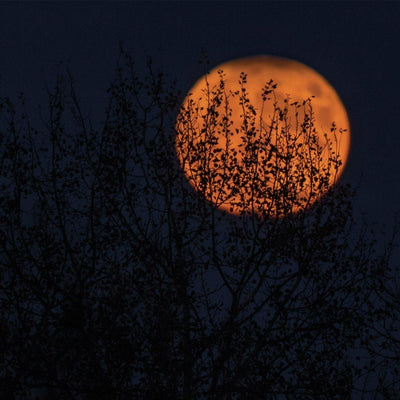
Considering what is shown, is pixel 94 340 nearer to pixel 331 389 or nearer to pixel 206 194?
pixel 206 194

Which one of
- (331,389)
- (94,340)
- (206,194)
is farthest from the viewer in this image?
(206,194)

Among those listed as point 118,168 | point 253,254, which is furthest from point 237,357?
point 118,168

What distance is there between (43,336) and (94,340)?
3.32 feet

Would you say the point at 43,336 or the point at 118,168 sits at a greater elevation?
the point at 118,168

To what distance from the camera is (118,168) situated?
14.7m

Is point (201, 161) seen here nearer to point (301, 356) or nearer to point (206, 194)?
point (206, 194)

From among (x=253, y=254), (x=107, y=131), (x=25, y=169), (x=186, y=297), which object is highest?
(x=107, y=131)

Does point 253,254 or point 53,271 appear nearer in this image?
point 53,271

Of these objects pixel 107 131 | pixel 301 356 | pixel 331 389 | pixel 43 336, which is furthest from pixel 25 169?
pixel 331 389

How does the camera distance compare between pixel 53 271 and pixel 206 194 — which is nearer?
pixel 53 271

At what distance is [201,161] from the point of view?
48.9 feet

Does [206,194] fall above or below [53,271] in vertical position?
above

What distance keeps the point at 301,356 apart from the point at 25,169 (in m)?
7.06

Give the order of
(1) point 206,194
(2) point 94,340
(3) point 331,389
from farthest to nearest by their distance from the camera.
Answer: (1) point 206,194 < (3) point 331,389 < (2) point 94,340
